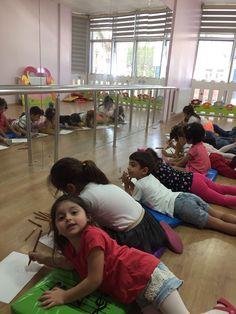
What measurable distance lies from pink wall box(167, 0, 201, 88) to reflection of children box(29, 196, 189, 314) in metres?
5.08

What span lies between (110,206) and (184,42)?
5809 millimetres

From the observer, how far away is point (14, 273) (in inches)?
50.9

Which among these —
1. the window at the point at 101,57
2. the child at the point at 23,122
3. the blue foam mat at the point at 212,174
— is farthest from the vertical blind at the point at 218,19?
A: the blue foam mat at the point at 212,174

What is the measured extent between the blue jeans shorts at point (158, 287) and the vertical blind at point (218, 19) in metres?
7.36

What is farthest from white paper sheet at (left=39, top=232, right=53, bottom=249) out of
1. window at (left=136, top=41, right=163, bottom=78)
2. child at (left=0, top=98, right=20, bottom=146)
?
window at (left=136, top=41, right=163, bottom=78)

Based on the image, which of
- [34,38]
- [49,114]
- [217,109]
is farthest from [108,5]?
[217,109]

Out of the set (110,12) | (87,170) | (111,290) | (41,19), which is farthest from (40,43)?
(111,290)

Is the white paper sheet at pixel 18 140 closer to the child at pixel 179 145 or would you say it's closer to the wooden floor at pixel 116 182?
the wooden floor at pixel 116 182

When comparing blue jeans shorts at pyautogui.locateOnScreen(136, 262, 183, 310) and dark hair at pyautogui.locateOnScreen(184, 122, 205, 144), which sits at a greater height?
dark hair at pyautogui.locateOnScreen(184, 122, 205, 144)

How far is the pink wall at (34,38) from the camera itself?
3180mm

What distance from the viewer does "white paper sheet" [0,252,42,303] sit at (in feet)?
3.92

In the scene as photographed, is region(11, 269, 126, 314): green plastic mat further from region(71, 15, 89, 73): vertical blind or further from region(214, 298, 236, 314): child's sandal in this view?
region(71, 15, 89, 73): vertical blind

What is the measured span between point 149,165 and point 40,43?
8.45 ft

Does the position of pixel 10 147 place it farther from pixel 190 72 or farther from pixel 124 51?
pixel 190 72
